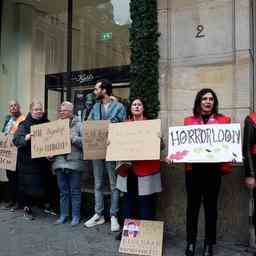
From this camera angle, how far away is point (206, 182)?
5.20m

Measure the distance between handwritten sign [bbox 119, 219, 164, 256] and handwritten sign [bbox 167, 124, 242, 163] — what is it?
90 centimetres

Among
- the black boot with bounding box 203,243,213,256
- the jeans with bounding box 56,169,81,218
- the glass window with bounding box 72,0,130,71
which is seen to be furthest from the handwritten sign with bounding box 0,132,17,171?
the black boot with bounding box 203,243,213,256

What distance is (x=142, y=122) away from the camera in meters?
5.56

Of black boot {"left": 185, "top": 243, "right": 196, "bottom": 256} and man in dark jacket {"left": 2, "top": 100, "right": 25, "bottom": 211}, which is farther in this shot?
man in dark jacket {"left": 2, "top": 100, "right": 25, "bottom": 211}

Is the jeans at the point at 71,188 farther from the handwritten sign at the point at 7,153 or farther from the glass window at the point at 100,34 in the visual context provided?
the glass window at the point at 100,34

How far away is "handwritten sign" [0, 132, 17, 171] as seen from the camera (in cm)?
745

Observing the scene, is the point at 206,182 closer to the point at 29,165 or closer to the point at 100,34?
the point at 29,165

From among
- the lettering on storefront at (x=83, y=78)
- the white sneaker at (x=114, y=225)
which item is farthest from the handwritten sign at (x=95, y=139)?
the lettering on storefront at (x=83, y=78)

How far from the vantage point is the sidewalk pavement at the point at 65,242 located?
5.46 meters

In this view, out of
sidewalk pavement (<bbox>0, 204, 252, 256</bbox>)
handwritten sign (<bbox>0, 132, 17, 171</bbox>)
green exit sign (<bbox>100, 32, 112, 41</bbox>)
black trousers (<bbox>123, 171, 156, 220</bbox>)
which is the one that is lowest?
sidewalk pavement (<bbox>0, 204, 252, 256</bbox>)

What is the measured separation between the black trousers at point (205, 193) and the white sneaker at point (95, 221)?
1.79 metres

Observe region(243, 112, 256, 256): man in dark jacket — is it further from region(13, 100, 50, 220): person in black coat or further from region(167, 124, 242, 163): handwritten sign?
region(13, 100, 50, 220): person in black coat

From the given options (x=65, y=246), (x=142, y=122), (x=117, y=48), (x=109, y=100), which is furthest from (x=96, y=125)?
(x=117, y=48)

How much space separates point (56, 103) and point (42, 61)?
133 centimetres
